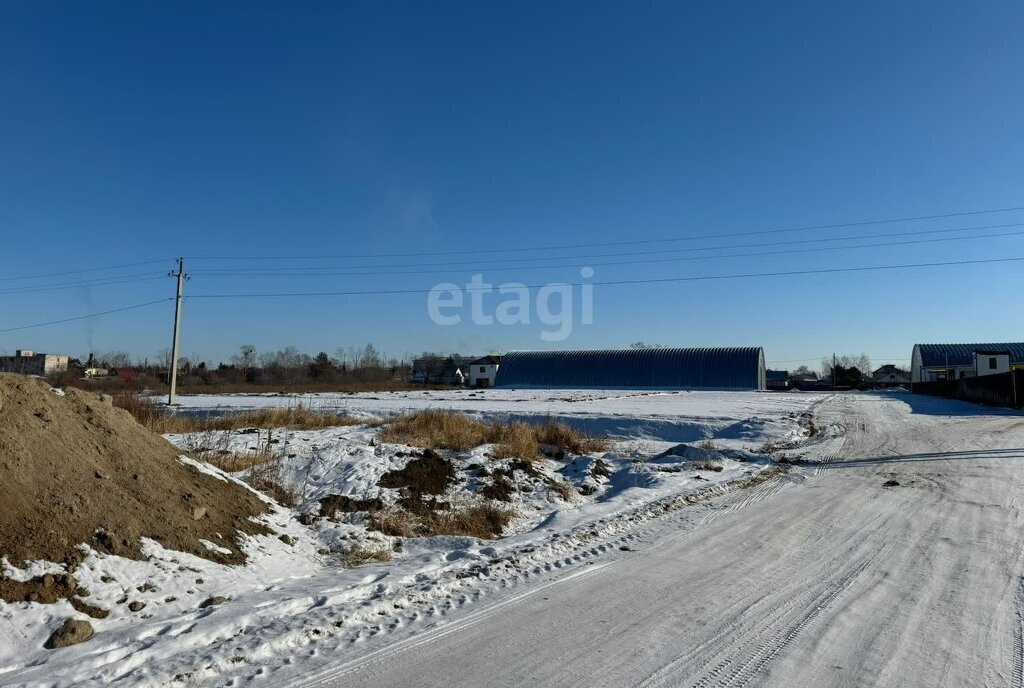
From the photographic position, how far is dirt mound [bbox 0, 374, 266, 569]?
18.2 ft

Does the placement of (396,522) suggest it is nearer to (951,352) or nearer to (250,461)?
(250,461)

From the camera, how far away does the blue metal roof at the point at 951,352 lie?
82.8 metres

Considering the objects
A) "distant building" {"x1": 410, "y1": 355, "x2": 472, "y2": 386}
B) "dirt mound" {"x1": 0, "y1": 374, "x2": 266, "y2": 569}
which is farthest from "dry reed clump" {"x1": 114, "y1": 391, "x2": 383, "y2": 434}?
"distant building" {"x1": 410, "y1": 355, "x2": 472, "y2": 386}

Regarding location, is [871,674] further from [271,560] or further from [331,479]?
[331,479]

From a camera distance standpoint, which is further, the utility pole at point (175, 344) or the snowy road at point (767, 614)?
the utility pole at point (175, 344)

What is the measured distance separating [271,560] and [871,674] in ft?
18.1

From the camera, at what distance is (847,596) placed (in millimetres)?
5805

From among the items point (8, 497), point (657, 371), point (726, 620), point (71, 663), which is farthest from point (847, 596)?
point (657, 371)

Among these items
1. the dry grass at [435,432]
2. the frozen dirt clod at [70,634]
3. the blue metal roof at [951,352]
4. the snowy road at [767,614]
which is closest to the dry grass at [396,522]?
the snowy road at [767,614]

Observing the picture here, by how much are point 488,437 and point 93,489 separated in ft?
31.7

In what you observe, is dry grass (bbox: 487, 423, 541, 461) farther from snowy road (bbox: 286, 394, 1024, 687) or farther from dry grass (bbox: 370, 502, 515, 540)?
snowy road (bbox: 286, 394, 1024, 687)

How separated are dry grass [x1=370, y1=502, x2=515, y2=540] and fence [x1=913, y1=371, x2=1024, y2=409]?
120 feet

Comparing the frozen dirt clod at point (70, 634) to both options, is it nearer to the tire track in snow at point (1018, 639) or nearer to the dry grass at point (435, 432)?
the tire track in snow at point (1018, 639)

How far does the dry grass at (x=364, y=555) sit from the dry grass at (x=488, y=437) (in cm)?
537
